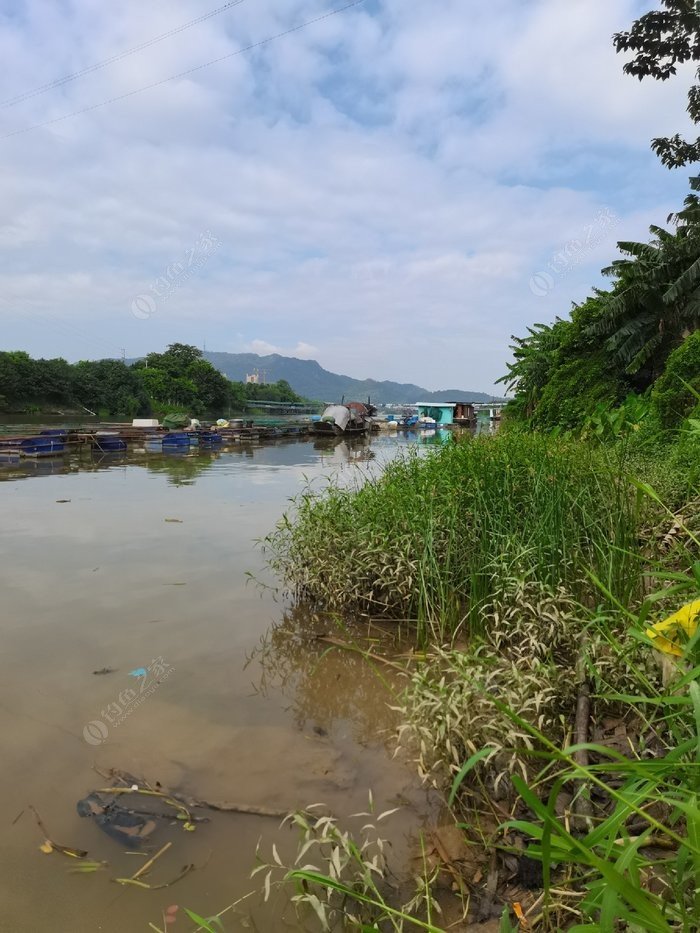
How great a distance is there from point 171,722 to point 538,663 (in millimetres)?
2242

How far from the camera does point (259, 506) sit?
11.7 m

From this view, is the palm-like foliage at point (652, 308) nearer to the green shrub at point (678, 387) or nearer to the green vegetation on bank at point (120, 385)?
the green shrub at point (678, 387)

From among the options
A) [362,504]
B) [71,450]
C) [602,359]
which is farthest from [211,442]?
[362,504]

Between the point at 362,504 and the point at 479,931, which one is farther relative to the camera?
the point at 362,504

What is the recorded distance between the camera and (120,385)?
52.7m

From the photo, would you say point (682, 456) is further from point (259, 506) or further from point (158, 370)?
point (158, 370)

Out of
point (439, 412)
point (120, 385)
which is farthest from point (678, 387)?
point (439, 412)

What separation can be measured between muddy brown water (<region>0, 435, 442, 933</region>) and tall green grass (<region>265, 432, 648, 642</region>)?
1.96 ft

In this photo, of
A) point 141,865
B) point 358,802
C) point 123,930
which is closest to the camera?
point 123,930

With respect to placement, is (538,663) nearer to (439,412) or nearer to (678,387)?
(678,387)

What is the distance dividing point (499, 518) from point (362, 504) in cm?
168

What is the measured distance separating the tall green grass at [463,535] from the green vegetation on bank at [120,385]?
44200 millimetres

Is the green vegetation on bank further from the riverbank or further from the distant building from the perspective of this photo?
the riverbank

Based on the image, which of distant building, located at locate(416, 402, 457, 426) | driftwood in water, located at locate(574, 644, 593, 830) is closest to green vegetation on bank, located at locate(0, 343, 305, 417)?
distant building, located at locate(416, 402, 457, 426)
